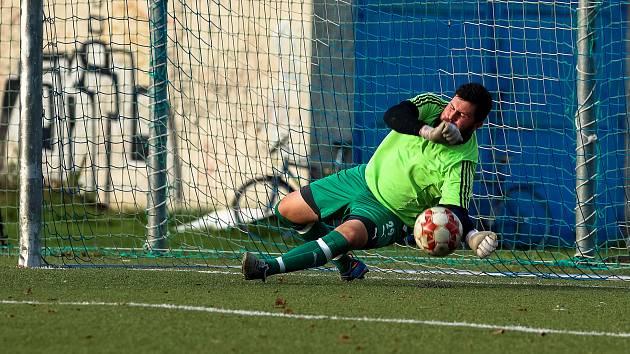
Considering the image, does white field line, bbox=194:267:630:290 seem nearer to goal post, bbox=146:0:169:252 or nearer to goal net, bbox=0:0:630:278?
goal net, bbox=0:0:630:278

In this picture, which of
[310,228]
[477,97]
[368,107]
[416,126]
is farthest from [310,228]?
[368,107]

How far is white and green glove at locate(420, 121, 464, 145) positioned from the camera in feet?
23.9

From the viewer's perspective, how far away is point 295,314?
6.15 m

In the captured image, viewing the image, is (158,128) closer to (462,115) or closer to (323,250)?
(323,250)

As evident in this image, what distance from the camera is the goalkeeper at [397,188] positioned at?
24.3 ft

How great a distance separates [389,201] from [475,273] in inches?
79.9

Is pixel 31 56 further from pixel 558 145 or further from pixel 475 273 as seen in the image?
pixel 558 145

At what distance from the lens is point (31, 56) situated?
859 centimetres

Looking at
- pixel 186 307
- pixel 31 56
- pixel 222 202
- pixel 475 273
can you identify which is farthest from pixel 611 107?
pixel 186 307

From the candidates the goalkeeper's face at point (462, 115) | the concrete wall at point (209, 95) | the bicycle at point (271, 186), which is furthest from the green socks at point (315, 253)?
the bicycle at point (271, 186)

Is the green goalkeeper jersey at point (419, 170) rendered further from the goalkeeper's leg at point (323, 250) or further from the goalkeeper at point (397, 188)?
the goalkeeper's leg at point (323, 250)

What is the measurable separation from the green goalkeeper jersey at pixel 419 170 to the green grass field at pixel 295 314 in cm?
57

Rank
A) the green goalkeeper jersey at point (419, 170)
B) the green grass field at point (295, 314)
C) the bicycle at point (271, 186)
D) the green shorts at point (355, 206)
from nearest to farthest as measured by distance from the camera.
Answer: the green grass field at point (295, 314) → the green goalkeeper jersey at point (419, 170) → the green shorts at point (355, 206) → the bicycle at point (271, 186)

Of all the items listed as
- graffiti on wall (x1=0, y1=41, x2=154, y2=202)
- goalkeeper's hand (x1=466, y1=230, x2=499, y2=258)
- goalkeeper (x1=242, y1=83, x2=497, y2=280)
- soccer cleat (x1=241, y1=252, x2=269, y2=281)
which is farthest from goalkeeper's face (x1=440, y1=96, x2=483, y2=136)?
graffiti on wall (x1=0, y1=41, x2=154, y2=202)
